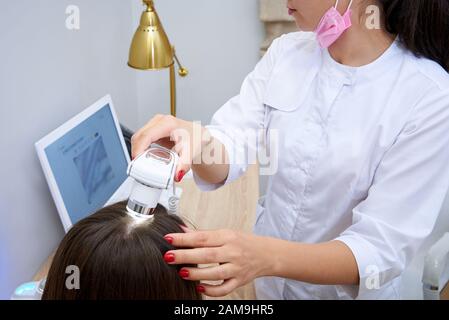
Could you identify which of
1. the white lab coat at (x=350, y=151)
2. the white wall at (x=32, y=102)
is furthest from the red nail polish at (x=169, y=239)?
the white wall at (x=32, y=102)

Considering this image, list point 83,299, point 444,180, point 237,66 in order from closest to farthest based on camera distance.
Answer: point 83,299, point 444,180, point 237,66

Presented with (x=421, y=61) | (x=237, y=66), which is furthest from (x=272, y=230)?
(x=237, y=66)

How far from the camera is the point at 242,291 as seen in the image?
3.91 feet

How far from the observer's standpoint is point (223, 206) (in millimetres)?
1522

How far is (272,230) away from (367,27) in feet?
1.51

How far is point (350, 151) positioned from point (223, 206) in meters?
0.67

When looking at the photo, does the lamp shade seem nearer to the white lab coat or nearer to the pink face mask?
the white lab coat

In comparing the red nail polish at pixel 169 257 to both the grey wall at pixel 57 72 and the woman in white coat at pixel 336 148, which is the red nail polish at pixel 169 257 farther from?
the grey wall at pixel 57 72

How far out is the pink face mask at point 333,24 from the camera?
0.90 m

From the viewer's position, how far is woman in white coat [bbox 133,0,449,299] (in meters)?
0.76

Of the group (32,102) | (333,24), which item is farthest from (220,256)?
(32,102)

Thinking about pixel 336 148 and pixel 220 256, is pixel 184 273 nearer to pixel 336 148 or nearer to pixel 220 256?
pixel 220 256

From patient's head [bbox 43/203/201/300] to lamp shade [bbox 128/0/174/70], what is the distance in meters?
0.78
